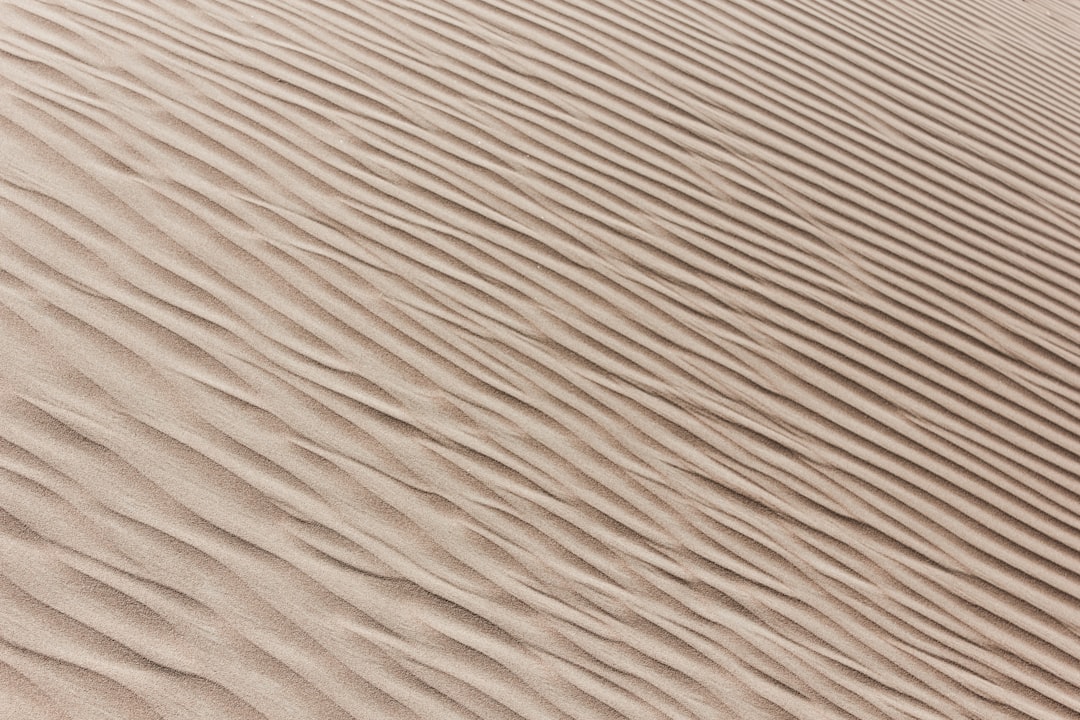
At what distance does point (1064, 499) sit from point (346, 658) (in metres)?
2.50

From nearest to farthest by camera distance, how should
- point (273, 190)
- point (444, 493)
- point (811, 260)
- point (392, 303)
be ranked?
1. point (444, 493)
2. point (392, 303)
3. point (273, 190)
4. point (811, 260)

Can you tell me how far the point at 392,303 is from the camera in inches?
136

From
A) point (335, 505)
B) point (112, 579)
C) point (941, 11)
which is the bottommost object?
point (112, 579)

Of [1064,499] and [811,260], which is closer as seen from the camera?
[1064,499]

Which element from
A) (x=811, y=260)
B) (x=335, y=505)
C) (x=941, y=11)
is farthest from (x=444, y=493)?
(x=941, y=11)

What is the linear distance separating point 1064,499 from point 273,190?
286cm

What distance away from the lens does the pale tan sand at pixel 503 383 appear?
264 cm

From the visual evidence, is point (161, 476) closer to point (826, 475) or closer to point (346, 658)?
point (346, 658)

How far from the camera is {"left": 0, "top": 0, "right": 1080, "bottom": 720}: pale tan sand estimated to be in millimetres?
2645

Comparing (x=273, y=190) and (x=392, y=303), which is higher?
(x=273, y=190)

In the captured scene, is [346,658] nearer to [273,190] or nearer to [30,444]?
[30,444]

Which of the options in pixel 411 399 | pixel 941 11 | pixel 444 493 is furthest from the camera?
pixel 941 11

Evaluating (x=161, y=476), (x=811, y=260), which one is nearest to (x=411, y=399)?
(x=161, y=476)

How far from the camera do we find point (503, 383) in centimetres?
335
